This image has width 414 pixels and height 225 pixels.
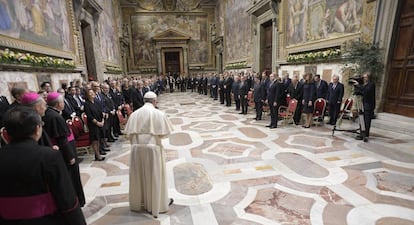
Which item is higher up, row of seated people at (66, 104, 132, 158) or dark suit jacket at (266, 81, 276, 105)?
dark suit jacket at (266, 81, 276, 105)

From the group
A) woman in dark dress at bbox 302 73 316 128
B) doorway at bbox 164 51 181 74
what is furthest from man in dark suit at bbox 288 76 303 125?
doorway at bbox 164 51 181 74

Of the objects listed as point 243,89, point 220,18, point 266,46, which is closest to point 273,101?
point 243,89

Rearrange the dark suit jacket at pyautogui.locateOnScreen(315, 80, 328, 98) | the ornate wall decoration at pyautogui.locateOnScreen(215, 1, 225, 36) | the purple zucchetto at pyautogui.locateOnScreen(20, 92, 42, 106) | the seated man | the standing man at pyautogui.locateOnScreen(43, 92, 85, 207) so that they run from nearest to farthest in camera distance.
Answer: the seated man, the purple zucchetto at pyautogui.locateOnScreen(20, 92, 42, 106), the standing man at pyautogui.locateOnScreen(43, 92, 85, 207), the dark suit jacket at pyautogui.locateOnScreen(315, 80, 328, 98), the ornate wall decoration at pyautogui.locateOnScreen(215, 1, 225, 36)

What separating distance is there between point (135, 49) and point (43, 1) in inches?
660

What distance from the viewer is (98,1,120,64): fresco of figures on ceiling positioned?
14.4 metres

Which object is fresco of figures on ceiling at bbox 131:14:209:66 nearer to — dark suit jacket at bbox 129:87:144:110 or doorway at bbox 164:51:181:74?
doorway at bbox 164:51:181:74

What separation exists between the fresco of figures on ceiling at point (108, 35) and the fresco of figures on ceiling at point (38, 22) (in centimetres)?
532

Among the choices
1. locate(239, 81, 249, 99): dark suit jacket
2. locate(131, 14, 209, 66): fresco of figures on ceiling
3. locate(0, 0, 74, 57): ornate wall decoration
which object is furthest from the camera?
locate(131, 14, 209, 66): fresco of figures on ceiling

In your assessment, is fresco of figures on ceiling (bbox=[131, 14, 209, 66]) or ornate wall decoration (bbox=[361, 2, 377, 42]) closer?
ornate wall decoration (bbox=[361, 2, 377, 42])

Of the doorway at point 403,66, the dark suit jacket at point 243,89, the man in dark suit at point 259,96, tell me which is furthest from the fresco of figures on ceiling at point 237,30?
the doorway at point 403,66

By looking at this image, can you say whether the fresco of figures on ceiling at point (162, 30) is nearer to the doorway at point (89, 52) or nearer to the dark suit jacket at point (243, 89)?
the doorway at point (89, 52)

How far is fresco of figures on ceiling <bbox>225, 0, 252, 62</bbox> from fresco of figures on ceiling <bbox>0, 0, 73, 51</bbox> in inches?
462

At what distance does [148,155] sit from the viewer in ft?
8.77

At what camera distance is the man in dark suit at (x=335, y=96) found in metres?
6.81
